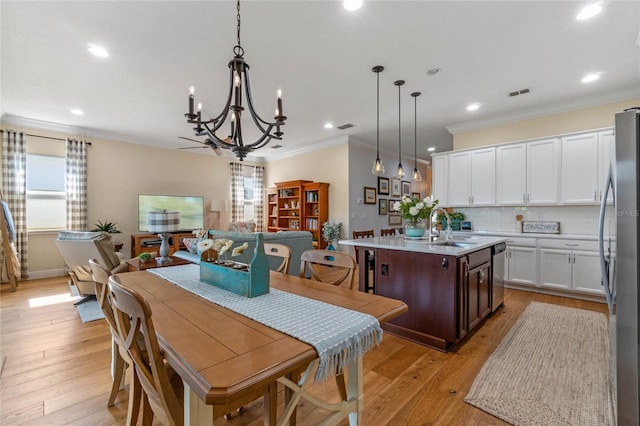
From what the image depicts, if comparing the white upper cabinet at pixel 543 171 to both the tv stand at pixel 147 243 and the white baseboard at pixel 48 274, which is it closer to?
the tv stand at pixel 147 243

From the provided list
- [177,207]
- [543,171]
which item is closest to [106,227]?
[177,207]

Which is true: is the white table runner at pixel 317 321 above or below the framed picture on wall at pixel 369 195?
below

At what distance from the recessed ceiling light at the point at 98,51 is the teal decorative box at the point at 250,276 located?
268cm

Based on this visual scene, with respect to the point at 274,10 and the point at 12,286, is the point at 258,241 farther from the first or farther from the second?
the point at 12,286

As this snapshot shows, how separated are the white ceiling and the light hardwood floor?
2.82m

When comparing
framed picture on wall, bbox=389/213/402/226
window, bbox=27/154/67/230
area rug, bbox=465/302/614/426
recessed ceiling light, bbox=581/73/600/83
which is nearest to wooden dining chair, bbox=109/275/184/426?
area rug, bbox=465/302/614/426

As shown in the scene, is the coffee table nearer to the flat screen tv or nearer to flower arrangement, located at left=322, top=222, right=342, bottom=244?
the flat screen tv

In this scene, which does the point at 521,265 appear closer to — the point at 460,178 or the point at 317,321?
the point at 460,178

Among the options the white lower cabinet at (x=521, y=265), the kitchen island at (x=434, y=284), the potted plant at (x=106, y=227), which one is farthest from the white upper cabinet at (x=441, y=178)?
the potted plant at (x=106, y=227)

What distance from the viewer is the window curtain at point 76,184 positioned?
5.23 metres

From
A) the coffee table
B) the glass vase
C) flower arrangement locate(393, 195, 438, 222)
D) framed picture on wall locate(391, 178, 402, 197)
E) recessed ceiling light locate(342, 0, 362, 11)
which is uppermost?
recessed ceiling light locate(342, 0, 362, 11)

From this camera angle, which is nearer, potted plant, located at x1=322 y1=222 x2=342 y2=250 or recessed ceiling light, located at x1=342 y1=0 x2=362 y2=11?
recessed ceiling light, located at x1=342 y1=0 x2=362 y2=11

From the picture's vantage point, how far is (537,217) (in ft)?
14.8

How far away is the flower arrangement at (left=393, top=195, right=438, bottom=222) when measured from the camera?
126 inches
